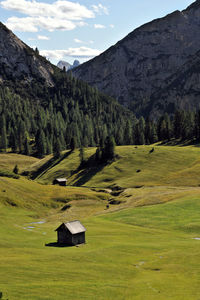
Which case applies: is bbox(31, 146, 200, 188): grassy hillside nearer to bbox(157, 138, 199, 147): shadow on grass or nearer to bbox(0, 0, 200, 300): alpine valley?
bbox(0, 0, 200, 300): alpine valley

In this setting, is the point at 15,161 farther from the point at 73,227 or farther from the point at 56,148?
the point at 73,227

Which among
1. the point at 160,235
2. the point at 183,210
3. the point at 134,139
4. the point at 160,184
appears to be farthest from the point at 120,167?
the point at 160,235

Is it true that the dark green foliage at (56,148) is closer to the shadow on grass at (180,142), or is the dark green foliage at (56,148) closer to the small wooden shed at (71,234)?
the shadow on grass at (180,142)

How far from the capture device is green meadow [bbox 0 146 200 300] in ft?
110

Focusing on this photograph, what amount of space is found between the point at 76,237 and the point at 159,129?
148583mm

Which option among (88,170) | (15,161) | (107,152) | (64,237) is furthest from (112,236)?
(15,161)

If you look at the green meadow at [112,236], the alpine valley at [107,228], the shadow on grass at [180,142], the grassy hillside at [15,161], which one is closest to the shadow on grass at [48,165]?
the alpine valley at [107,228]

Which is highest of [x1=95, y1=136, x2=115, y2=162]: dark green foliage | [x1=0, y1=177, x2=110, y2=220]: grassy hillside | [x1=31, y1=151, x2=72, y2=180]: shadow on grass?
[x1=95, y1=136, x2=115, y2=162]: dark green foliage

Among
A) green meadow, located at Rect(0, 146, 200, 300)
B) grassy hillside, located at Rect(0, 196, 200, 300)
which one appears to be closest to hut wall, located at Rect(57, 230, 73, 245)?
green meadow, located at Rect(0, 146, 200, 300)

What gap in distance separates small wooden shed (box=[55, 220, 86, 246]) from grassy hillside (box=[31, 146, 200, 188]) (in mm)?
68475

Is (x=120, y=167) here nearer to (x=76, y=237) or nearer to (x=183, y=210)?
(x=183, y=210)

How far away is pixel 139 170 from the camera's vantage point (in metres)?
140

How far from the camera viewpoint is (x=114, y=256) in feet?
156

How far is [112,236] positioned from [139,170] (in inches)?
3141
